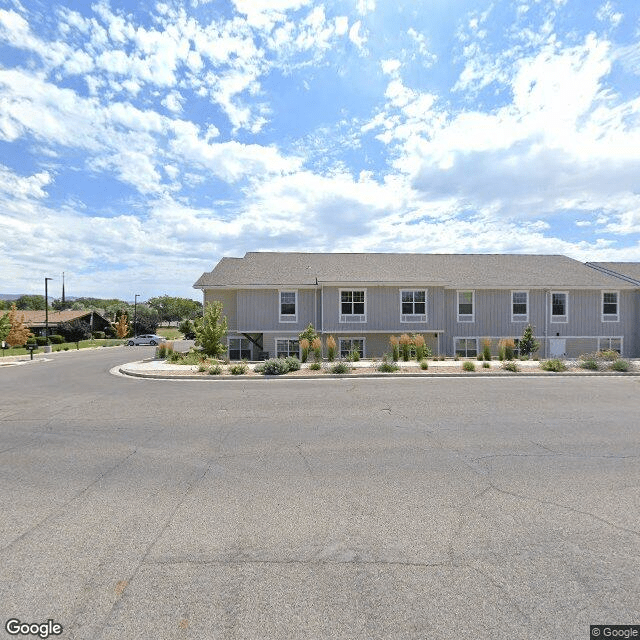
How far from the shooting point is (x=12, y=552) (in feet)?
12.1

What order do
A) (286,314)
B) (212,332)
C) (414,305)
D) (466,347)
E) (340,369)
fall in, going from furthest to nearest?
(466,347) < (286,314) < (414,305) < (212,332) < (340,369)

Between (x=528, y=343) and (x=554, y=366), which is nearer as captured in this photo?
(x=554, y=366)

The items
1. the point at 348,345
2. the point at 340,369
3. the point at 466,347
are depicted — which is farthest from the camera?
the point at 466,347

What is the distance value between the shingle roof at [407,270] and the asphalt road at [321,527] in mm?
15123

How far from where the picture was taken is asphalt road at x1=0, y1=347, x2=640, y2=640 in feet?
9.57

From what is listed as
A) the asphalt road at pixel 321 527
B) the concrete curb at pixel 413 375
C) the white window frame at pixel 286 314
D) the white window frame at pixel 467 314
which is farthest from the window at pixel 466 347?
the asphalt road at pixel 321 527

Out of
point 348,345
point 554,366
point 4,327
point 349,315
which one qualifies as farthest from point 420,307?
point 4,327

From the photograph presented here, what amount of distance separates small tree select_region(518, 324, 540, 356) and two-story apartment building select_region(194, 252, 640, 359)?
142cm

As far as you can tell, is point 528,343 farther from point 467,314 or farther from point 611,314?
point 611,314

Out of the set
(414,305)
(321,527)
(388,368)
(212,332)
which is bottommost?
(321,527)

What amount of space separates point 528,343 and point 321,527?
21543 millimetres

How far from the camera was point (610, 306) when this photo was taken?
2395cm

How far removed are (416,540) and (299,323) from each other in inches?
765

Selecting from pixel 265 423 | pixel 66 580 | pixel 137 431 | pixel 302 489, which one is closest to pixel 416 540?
pixel 302 489
